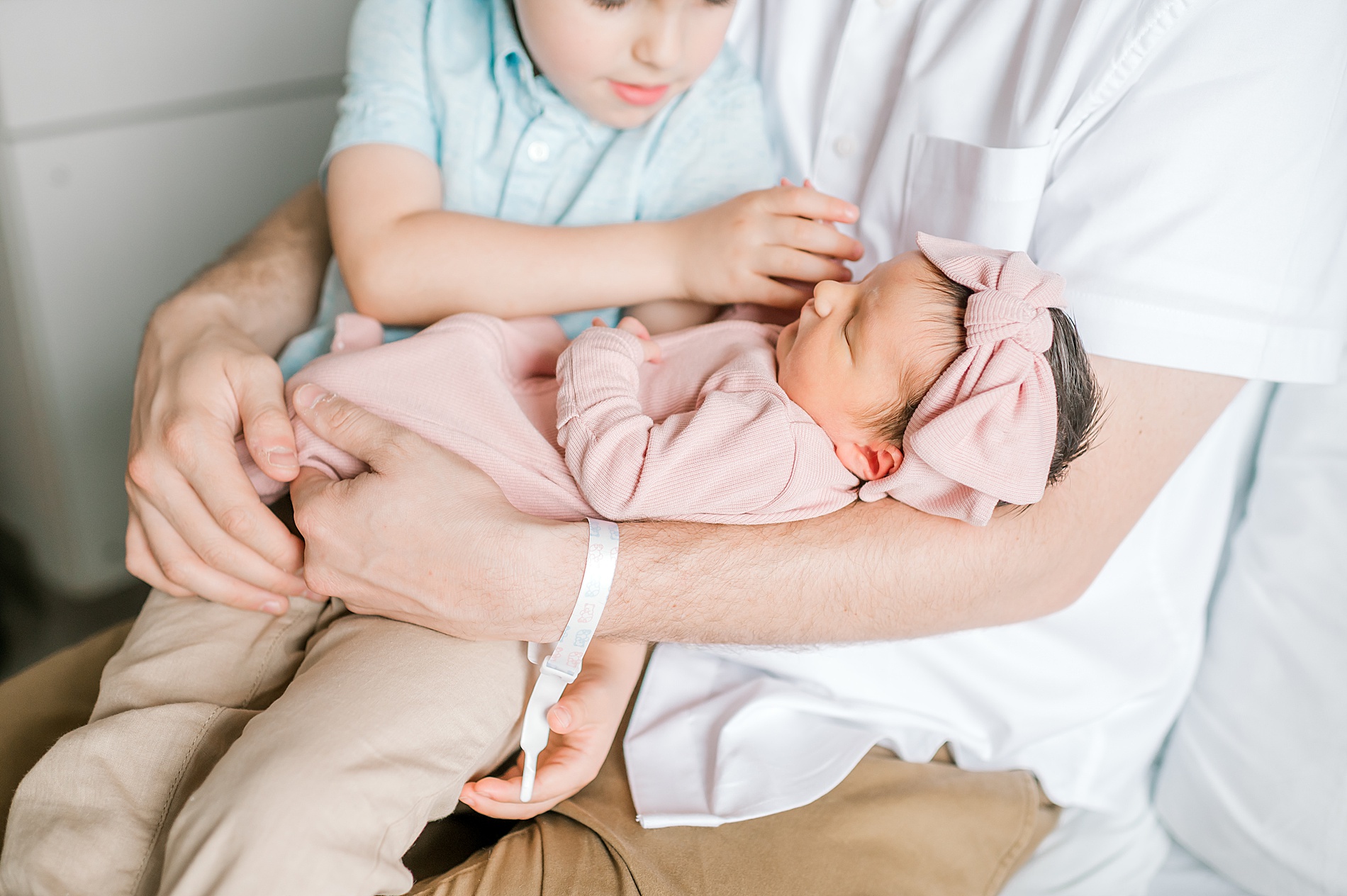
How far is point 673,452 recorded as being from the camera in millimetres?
968

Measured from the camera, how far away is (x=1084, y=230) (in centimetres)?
104

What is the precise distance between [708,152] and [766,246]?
0.83 feet

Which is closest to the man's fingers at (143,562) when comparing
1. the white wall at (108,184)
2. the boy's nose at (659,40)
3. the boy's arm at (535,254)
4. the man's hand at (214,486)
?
the man's hand at (214,486)

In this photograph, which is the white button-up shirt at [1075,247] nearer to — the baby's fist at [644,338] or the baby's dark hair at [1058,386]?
the baby's dark hair at [1058,386]

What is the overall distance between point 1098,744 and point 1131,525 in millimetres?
355

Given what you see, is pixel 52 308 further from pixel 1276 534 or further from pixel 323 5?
pixel 1276 534

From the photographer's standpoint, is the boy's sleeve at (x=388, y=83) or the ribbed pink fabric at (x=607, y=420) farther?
the boy's sleeve at (x=388, y=83)

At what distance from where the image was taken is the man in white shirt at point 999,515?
979mm

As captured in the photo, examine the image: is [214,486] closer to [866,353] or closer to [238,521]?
[238,521]

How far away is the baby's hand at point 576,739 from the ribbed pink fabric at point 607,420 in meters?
0.21

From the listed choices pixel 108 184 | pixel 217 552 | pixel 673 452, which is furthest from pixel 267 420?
pixel 108 184

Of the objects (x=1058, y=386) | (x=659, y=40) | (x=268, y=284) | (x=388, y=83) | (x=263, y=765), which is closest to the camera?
(x=263, y=765)

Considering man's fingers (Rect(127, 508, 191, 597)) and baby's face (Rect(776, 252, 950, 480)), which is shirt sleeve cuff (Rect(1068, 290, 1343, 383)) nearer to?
baby's face (Rect(776, 252, 950, 480))

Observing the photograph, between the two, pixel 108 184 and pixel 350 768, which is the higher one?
pixel 108 184
